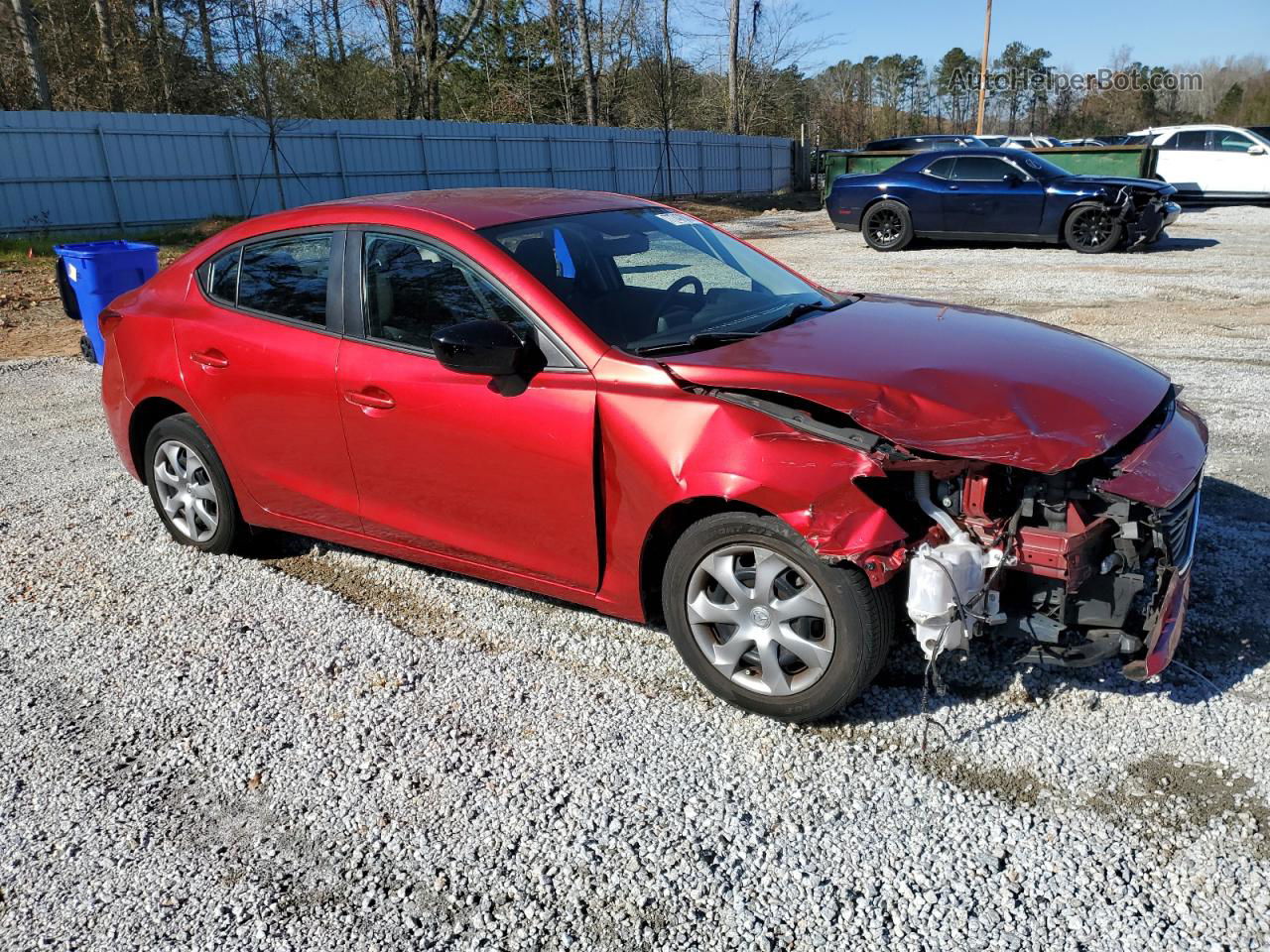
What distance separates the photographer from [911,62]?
89750mm

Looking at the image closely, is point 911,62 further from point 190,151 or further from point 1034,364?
point 1034,364

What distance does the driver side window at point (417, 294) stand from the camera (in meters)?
3.71

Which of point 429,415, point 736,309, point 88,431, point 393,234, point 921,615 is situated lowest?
point 88,431

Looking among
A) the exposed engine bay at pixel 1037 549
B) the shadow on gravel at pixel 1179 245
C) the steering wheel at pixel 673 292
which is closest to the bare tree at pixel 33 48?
the shadow on gravel at pixel 1179 245

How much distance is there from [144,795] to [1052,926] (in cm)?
265

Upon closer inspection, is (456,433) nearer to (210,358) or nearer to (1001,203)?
(210,358)

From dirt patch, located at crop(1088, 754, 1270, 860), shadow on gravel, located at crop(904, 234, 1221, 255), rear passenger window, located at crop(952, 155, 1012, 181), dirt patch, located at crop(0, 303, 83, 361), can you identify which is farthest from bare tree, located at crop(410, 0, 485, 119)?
dirt patch, located at crop(1088, 754, 1270, 860)

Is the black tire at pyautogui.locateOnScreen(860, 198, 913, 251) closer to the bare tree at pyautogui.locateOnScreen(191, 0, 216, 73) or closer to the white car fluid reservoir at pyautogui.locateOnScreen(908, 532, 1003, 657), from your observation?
the white car fluid reservoir at pyautogui.locateOnScreen(908, 532, 1003, 657)

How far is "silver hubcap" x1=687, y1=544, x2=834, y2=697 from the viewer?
10.2 ft

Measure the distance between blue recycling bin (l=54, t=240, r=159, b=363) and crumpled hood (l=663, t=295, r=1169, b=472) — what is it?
7758 mm

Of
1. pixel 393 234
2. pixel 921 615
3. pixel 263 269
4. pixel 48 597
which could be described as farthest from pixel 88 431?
pixel 921 615

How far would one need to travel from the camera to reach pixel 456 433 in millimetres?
3676

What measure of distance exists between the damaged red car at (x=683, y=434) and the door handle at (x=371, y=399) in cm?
1

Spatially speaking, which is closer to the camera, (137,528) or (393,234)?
(393,234)
